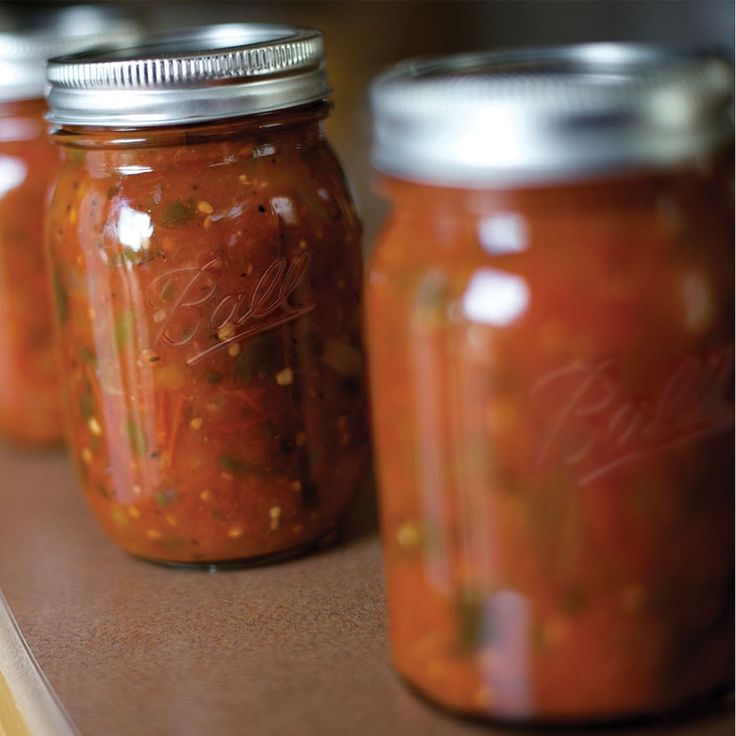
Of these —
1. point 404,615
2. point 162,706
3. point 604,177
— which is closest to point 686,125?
point 604,177

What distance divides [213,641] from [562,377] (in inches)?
12.4

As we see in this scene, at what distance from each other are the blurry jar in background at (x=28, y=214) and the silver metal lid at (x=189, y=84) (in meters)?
0.26

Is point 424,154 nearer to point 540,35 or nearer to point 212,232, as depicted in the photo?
point 212,232

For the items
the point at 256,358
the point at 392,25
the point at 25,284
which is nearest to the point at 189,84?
the point at 256,358

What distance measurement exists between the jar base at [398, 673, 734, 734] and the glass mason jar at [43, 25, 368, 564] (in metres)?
0.25

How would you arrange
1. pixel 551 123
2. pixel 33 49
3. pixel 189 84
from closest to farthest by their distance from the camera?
pixel 551 123 → pixel 189 84 → pixel 33 49

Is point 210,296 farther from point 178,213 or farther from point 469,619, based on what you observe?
point 469,619

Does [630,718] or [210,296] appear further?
[210,296]

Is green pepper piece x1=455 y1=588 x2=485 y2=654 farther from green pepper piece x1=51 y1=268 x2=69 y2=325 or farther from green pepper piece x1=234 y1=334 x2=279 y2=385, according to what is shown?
green pepper piece x1=51 y1=268 x2=69 y2=325

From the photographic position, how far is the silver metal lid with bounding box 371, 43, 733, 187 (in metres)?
0.52

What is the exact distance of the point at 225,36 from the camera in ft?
2.98

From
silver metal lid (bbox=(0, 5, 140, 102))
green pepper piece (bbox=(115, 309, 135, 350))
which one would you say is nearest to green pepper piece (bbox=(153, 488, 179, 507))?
green pepper piece (bbox=(115, 309, 135, 350))

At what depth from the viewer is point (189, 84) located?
2.39ft

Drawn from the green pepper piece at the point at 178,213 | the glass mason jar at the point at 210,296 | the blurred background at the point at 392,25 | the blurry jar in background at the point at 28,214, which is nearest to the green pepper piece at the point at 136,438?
the glass mason jar at the point at 210,296
